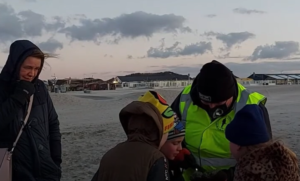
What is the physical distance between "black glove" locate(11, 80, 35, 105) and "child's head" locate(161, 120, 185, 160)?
3.98 ft

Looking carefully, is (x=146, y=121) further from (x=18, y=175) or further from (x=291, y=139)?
(x=291, y=139)

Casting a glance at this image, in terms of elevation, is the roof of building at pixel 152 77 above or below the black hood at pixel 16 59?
above

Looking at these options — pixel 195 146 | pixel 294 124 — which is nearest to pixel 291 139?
pixel 294 124

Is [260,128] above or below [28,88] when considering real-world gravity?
below

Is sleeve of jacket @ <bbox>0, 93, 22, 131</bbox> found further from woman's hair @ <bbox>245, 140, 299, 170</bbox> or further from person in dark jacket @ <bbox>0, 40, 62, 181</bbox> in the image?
woman's hair @ <bbox>245, 140, 299, 170</bbox>

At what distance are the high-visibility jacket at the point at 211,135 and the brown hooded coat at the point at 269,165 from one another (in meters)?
0.83

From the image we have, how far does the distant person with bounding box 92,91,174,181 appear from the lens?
2398 millimetres

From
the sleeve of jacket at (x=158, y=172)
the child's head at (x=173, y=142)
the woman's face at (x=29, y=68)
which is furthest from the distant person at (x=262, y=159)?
the woman's face at (x=29, y=68)

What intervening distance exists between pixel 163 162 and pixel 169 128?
35 centimetres

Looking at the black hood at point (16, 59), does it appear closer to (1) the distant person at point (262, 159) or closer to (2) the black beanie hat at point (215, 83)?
(2) the black beanie hat at point (215, 83)

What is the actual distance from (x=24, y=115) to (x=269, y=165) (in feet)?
6.71

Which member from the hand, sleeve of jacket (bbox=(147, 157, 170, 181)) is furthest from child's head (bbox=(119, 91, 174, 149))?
the hand

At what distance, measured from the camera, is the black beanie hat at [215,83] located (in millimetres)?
2996

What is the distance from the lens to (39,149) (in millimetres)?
3389
